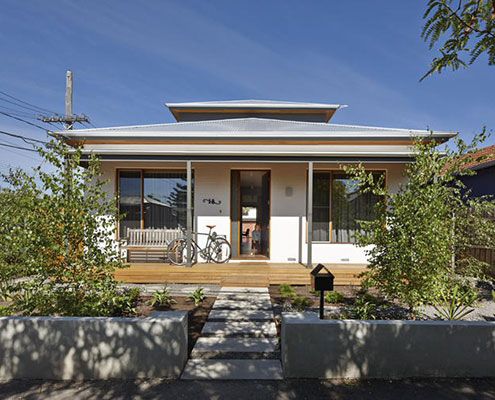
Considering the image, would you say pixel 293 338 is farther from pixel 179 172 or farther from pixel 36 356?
pixel 179 172

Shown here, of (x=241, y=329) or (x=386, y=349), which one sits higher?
(x=386, y=349)

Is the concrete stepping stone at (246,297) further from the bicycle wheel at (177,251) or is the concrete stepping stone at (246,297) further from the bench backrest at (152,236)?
the bench backrest at (152,236)

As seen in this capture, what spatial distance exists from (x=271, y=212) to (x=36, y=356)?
6177 mm

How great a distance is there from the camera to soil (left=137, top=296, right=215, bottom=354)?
4.39 meters

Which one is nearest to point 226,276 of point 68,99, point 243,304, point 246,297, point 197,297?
point 246,297

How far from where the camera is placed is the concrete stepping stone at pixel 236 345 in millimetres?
3785

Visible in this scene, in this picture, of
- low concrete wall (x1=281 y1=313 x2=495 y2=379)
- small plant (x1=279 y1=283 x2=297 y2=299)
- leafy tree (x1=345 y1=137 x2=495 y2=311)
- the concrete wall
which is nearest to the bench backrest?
the concrete wall

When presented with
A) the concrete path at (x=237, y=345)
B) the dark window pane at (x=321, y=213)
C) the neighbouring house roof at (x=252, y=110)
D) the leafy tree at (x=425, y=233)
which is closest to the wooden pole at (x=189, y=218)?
the concrete path at (x=237, y=345)

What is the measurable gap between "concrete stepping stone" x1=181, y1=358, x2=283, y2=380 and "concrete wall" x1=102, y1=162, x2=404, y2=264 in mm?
4926

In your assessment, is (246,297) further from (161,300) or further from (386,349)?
(386,349)

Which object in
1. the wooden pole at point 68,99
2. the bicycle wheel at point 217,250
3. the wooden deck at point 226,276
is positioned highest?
the wooden pole at point 68,99

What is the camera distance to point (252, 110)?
497 inches

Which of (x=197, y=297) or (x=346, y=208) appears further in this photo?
(x=346, y=208)

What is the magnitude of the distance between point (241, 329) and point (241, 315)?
57 cm
